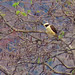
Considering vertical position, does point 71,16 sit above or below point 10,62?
above

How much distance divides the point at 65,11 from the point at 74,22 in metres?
0.50

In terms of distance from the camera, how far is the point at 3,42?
22.4 feet

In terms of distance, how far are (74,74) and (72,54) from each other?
535mm

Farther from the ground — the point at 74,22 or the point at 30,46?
the point at 74,22

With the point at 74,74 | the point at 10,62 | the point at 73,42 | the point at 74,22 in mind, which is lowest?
the point at 74,74

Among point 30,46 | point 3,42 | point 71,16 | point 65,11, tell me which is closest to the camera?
point 30,46

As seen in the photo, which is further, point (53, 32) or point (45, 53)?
point (53, 32)

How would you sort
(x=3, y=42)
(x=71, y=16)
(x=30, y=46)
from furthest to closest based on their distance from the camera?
(x=3, y=42), (x=71, y=16), (x=30, y=46)

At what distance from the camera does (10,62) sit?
18.6 ft

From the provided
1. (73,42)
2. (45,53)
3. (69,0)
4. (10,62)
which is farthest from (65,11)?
(10,62)

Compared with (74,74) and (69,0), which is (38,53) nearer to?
(74,74)

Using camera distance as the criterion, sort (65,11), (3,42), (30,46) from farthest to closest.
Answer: (3,42)
(65,11)
(30,46)

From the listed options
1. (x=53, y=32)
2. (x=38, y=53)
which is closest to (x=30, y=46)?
(x=38, y=53)

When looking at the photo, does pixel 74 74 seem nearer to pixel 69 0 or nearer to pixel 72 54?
pixel 72 54
